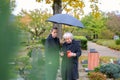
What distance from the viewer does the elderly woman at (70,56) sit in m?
8.08

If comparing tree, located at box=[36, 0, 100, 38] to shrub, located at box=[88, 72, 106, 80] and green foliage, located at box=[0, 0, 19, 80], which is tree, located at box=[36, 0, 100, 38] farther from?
green foliage, located at box=[0, 0, 19, 80]

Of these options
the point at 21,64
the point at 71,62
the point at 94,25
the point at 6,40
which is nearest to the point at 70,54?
Result: the point at 71,62

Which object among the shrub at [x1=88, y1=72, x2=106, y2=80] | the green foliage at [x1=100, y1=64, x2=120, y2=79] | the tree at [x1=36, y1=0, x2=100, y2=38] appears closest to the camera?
the shrub at [x1=88, y1=72, x2=106, y2=80]

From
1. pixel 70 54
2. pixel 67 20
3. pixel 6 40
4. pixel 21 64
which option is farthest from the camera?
pixel 67 20

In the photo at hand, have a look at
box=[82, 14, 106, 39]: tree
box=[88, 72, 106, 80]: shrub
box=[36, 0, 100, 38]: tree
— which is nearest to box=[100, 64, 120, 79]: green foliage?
box=[88, 72, 106, 80]: shrub

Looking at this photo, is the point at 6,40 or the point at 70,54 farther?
the point at 70,54

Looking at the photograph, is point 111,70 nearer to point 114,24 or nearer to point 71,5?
point 71,5

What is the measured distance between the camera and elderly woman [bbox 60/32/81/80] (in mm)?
8078

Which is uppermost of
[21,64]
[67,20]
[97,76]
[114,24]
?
[67,20]

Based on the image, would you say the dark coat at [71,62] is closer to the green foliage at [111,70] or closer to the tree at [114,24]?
the green foliage at [111,70]

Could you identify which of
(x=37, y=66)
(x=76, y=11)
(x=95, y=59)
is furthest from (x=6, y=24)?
(x=76, y=11)

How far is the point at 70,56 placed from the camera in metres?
8.09

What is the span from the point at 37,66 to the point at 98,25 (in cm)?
6299

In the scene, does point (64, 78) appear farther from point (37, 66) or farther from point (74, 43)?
point (37, 66)
